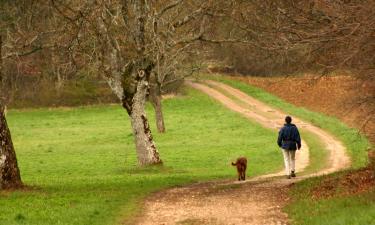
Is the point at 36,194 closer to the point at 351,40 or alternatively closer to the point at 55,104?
the point at 351,40

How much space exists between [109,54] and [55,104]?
151 feet

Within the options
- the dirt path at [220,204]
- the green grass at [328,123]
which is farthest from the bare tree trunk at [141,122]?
the green grass at [328,123]

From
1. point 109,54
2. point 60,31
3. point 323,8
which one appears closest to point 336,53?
point 323,8

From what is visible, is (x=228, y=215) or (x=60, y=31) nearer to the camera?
(x=228, y=215)

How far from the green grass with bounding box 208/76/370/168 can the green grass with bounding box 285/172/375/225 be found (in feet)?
14.1

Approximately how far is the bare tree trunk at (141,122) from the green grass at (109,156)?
641 mm

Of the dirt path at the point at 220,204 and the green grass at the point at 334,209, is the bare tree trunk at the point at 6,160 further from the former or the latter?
the green grass at the point at 334,209

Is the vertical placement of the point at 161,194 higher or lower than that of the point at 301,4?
lower

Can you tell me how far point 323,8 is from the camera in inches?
642

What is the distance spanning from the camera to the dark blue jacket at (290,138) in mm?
21688

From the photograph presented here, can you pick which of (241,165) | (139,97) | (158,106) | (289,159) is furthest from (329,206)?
(158,106)

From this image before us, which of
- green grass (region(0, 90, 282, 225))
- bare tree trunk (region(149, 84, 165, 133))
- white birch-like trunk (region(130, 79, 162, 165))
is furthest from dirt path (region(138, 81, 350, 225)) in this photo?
bare tree trunk (region(149, 84, 165, 133))

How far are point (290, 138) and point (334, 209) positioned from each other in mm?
8212

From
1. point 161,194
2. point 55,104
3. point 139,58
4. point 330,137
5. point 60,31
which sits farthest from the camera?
point 55,104
